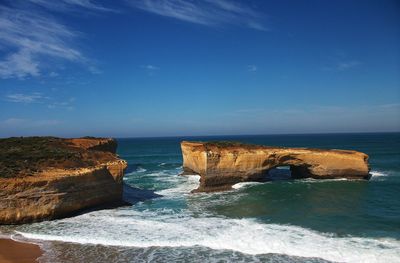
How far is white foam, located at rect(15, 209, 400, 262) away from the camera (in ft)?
44.3

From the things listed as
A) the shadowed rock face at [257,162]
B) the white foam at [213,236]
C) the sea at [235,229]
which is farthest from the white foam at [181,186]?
the white foam at [213,236]

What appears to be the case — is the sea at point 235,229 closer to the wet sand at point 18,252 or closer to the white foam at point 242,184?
the wet sand at point 18,252

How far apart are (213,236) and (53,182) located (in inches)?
327

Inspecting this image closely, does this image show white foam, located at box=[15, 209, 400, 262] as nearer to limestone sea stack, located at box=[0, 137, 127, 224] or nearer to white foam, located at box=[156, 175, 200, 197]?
limestone sea stack, located at box=[0, 137, 127, 224]

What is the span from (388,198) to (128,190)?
56.0 ft

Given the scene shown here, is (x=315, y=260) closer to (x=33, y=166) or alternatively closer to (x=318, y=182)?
(x=33, y=166)

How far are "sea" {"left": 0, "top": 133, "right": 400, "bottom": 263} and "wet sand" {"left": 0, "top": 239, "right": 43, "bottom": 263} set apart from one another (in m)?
0.37

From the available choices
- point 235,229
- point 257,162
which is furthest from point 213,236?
point 257,162

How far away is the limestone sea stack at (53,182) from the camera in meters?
17.3

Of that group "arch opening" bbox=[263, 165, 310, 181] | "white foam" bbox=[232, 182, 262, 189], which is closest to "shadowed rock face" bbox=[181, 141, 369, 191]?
"arch opening" bbox=[263, 165, 310, 181]

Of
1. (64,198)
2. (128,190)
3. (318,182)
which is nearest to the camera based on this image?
(64,198)

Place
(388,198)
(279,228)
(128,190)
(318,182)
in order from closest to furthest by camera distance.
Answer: (279,228)
(388,198)
(128,190)
(318,182)

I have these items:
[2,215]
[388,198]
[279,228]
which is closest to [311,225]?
[279,228]

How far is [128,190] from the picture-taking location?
87.7ft
